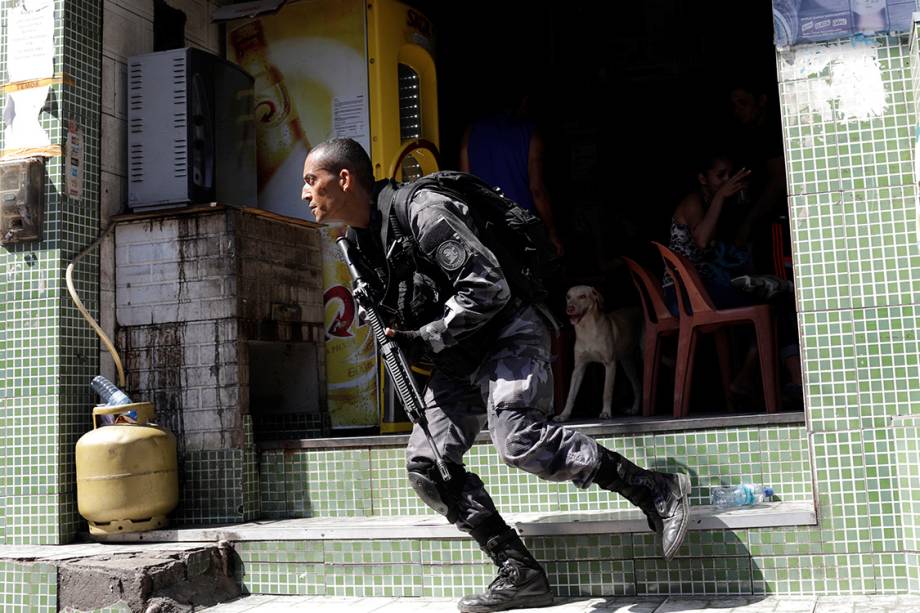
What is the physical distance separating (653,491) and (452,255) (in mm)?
1245

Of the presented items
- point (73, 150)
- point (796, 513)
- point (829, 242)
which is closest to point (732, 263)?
point (829, 242)

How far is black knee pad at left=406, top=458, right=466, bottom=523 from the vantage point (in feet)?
13.3

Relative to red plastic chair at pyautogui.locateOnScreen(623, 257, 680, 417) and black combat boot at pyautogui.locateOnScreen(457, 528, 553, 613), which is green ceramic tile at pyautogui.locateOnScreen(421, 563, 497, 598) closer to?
black combat boot at pyautogui.locateOnScreen(457, 528, 553, 613)

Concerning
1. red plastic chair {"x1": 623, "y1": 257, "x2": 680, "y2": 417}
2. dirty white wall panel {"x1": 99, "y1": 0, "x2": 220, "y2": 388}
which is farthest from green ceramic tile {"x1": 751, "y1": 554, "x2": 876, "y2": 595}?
dirty white wall panel {"x1": 99, "y1": 0, "x2": 220, "y2": 388}

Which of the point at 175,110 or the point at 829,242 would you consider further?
the point at 175,110

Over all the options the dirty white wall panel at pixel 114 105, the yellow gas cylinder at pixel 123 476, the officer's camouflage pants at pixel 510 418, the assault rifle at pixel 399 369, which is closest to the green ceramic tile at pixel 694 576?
the officer's camouflage pants at pixel 510 418

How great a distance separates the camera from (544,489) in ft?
15.7

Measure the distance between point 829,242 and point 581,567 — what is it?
5.88 ft

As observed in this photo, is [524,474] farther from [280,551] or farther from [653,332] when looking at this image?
[653,332]

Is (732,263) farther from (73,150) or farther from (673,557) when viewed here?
(73,150)

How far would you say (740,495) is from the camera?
4.48 metres

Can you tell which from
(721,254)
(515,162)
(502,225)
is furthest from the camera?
(515,162)

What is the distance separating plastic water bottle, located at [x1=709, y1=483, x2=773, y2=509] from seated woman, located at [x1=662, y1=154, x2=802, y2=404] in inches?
63.7

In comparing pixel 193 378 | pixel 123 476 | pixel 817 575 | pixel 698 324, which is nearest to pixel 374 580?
pixel 123 476
